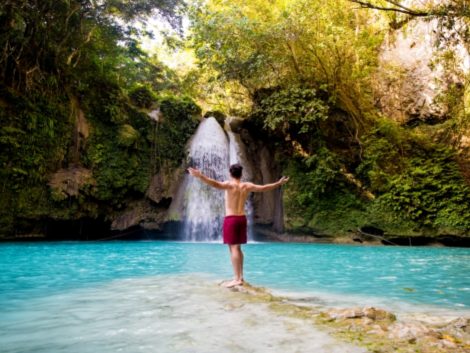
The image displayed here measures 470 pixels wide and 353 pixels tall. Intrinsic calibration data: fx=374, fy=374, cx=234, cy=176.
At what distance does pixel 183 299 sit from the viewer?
3.82m

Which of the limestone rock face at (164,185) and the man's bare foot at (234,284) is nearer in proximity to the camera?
the man's bare foot at (234,284)

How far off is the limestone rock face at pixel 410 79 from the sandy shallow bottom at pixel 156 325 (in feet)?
47.5

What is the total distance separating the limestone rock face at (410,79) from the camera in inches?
602

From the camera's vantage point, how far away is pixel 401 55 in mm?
16891

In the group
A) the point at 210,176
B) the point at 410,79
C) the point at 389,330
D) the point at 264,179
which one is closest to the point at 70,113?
the point at 210,176

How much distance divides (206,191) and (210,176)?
27.4 inches

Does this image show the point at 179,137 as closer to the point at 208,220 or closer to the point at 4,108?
the point at 208,220

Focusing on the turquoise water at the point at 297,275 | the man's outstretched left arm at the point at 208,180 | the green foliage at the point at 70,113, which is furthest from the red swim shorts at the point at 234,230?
the green foliage at the point at 70,113

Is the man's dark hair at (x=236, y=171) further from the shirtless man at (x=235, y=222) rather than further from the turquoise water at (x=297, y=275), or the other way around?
the turquoise water at (x=297, y=275)

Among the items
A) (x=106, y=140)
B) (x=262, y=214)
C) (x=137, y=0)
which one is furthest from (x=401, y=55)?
(x=106, y=140)

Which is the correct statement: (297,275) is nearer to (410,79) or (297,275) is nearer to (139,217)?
(139,217)

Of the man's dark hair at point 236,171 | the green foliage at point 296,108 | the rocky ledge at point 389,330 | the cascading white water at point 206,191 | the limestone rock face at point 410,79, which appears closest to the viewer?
the rocky ledge at point 389,330

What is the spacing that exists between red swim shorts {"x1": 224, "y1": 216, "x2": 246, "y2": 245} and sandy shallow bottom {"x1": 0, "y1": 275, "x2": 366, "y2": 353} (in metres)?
0.65

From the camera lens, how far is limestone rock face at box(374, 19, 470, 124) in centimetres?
1530
